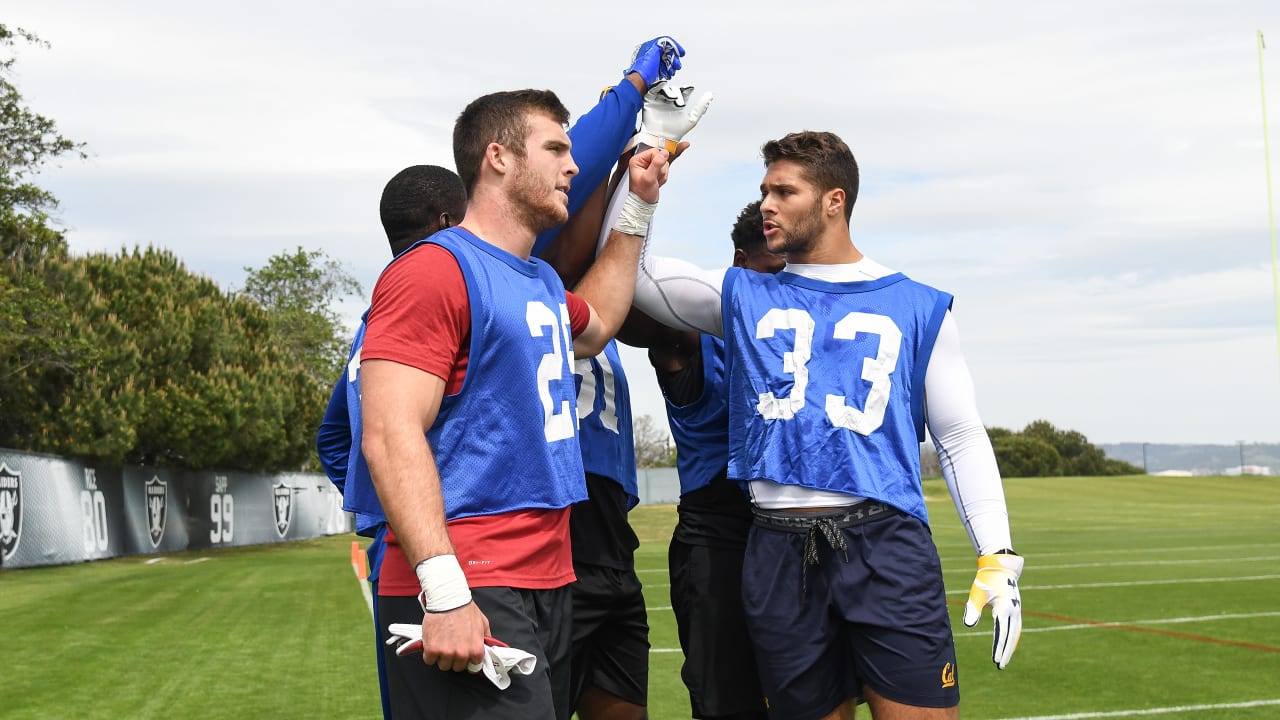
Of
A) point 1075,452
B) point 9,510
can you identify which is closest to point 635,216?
point 9,510

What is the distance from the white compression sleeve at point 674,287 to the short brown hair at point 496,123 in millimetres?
734

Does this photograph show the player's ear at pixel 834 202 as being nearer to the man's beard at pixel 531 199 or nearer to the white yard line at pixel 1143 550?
the man's beard at pixel 531 199

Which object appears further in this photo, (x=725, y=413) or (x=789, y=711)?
(x=725, y=413)

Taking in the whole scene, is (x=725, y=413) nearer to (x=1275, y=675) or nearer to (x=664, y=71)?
(x=664, y=71)

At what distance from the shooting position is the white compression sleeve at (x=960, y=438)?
12.6ft

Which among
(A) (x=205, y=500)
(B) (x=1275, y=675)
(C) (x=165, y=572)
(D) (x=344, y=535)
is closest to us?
(B) (x=1275, y=675)

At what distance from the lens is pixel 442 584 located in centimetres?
265

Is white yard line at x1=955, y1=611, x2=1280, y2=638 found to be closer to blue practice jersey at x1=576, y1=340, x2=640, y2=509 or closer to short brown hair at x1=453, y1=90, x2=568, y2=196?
blue practice jersey at x1=576, y1=340, x2=640, y2=509

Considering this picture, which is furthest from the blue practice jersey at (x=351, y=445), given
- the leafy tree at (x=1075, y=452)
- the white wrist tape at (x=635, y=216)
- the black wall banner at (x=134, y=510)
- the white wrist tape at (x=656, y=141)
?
the leafy tree at (x=1075, y=452)

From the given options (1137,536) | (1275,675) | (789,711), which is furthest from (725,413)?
(1137,536)

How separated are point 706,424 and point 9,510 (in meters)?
19.1

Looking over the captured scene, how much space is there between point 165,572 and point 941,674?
66.7 ft

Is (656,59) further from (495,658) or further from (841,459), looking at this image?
(495,658)

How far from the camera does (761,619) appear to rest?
3730mm
